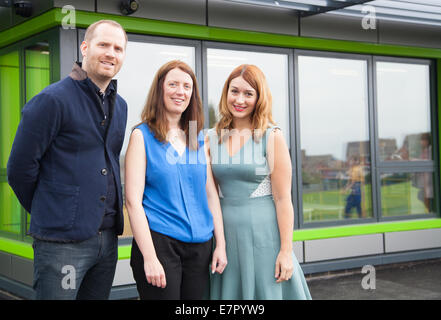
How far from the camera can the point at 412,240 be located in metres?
6.90

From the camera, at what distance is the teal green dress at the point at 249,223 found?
2.51m

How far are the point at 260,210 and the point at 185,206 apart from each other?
42cm

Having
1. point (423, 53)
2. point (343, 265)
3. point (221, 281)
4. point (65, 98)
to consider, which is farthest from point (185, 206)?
point (423, 53)

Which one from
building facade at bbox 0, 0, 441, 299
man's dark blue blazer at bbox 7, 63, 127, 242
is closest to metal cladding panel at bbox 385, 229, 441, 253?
building facade at bbox 0, 0, 441, 299

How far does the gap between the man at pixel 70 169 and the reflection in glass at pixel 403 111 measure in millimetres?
5408

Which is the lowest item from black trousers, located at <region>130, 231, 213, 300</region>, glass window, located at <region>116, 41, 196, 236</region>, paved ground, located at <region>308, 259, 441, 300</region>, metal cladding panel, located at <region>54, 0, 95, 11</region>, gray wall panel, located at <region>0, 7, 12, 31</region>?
paved ground, located at <region>308, 259, 441, 300</region>

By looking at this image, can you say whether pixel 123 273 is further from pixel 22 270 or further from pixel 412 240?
pixel 412 240

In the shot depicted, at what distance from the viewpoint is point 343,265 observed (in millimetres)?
6371

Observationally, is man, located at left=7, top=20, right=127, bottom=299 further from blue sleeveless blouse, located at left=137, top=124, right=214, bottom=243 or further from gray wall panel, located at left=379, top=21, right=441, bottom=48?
gray wall panel, located at left=379, top=21, right=441, bottom=48

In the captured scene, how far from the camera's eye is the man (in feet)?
6.74

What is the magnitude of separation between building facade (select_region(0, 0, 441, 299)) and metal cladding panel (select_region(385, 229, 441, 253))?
0.6 inches

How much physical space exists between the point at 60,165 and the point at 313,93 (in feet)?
15.9

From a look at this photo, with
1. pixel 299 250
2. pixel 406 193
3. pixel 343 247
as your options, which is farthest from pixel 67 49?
pixel 406 193

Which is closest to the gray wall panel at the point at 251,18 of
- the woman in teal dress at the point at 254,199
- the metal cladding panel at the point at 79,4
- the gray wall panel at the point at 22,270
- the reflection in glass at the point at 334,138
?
the reflection in glass at the point at 334,138
